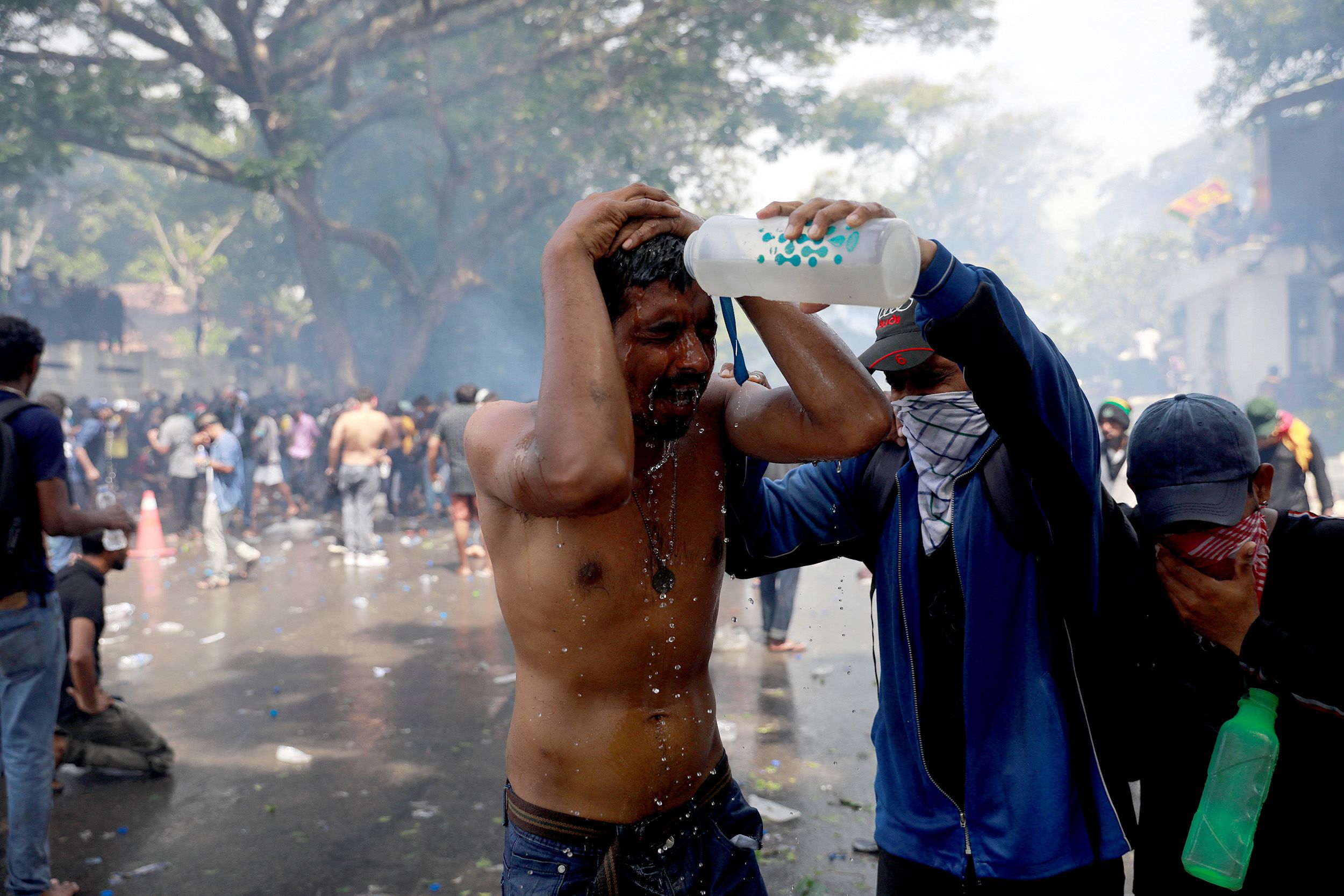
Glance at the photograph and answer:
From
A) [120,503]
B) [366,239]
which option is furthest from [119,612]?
[366,239]

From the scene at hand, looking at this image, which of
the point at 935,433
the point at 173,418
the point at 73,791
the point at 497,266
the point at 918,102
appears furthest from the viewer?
the point at 918,102

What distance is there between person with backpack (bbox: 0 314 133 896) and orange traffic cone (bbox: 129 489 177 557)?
9094mm

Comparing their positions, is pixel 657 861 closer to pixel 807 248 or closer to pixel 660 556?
pixel 660 556

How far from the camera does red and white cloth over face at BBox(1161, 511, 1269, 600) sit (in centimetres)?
198

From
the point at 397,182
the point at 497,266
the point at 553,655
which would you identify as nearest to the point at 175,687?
the point at 553,655

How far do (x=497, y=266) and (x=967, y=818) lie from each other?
27.9 m

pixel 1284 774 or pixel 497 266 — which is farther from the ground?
pixel 497 266

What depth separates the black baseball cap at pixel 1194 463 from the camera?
6.48 ft

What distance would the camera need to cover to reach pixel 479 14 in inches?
893

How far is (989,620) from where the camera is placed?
85.7 inches

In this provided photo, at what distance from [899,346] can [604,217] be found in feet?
2.97

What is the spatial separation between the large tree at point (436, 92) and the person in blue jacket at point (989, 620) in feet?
66.8

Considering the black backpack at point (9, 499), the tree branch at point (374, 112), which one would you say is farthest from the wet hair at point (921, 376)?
the tree branch at point (374, 112)

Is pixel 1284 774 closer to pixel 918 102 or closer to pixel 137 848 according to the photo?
pixel 137 848
